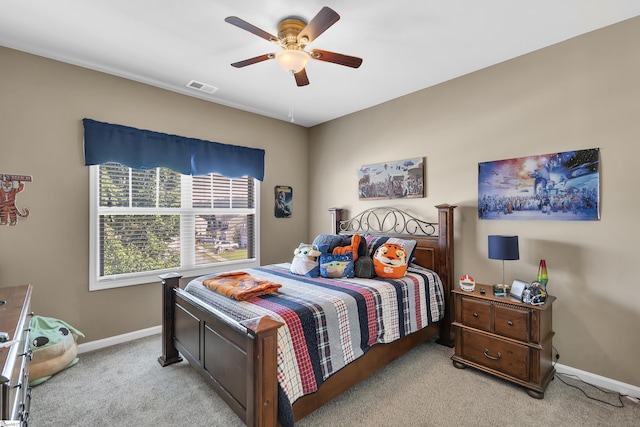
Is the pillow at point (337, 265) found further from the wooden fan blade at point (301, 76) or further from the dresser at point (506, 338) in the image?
the wooden fan blade at point (301, 76)

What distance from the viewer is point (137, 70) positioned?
119 inches

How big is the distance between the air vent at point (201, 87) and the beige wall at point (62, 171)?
0.86ft

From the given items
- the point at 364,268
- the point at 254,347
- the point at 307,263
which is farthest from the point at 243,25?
the point at 364,268

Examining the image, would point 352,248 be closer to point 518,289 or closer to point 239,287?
point 239,287

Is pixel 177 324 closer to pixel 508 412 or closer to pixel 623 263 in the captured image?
pixel 508 412

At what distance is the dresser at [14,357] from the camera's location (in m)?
0.96

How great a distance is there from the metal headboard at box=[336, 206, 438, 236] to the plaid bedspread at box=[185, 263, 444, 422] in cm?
62

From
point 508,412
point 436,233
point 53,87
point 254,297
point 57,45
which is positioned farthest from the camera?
point 436,233

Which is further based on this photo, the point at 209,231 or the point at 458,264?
the point at 209,231

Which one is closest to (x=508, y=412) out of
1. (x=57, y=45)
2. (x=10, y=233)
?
(x=10, y=233)

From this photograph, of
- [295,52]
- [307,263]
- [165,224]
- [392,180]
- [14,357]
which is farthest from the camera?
[392,180]

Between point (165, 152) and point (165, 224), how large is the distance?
82 cm

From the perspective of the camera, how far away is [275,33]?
243 cm

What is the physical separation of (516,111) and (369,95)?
1.57 metres
